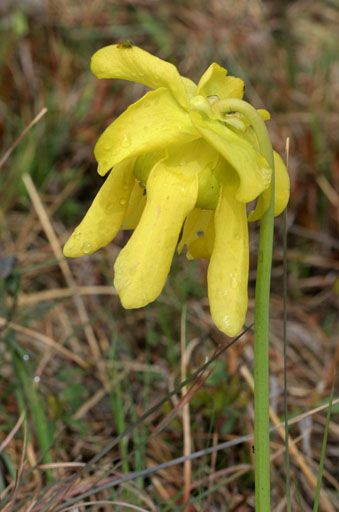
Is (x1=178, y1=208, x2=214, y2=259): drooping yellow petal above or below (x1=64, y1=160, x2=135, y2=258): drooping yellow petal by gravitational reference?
below

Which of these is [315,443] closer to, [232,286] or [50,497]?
[50,497]

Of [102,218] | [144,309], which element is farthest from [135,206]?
[144,309]

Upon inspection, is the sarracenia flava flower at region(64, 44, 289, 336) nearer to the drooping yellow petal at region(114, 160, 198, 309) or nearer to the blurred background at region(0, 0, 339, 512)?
the drooping yellow petal at region(114, 160, 198, 309)

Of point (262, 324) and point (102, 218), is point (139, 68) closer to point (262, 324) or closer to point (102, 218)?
point (102, 218)

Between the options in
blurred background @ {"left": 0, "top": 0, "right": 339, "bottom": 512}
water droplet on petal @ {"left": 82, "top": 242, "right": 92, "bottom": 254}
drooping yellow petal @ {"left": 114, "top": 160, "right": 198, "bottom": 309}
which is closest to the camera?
drooping yellow petal @ {"left": 114, "top": 160, "right": 198, "bottom": 309}

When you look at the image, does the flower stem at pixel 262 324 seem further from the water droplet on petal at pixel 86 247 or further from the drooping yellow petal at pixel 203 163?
the water droplet on petal at pixel 86 247

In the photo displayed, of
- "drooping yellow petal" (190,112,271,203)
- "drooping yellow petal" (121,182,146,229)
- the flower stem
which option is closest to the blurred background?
the flower stem

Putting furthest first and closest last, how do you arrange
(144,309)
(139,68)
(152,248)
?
1. (144,309)
2. (139,68)
3. (152,248)
